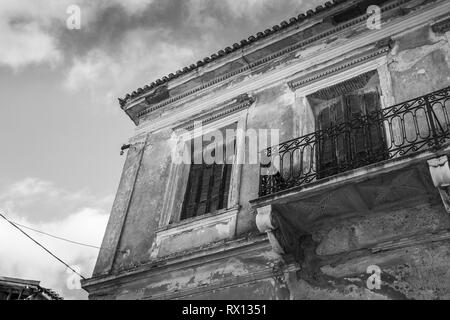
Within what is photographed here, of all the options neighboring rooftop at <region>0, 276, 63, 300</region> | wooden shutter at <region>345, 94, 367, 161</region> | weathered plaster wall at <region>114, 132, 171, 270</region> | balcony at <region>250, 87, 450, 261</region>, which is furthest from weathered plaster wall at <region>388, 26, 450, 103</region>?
neighboring rooftop at <region>0, 276, 63, 300</region>

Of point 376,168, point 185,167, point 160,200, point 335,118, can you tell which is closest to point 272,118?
point 335,118

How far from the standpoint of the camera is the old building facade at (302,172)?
5555mm

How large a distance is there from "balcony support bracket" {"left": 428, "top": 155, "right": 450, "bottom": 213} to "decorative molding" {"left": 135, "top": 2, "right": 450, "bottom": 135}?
3.50 meters

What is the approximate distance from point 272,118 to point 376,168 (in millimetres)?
3036

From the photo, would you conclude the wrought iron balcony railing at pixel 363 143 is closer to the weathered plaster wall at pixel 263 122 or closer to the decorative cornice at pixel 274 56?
the weathered plaster wall at pixel 263 122

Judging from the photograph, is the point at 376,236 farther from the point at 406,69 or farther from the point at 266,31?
the point at 266,31

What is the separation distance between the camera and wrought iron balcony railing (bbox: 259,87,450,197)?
19.6 feet

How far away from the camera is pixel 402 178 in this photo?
5477 mm

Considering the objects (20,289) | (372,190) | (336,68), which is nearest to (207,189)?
(336,68)

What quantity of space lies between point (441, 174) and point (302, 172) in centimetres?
207

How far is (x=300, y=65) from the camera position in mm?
8570

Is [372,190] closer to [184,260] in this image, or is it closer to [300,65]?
[184,260]

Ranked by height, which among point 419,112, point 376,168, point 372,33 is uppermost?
point 372,33

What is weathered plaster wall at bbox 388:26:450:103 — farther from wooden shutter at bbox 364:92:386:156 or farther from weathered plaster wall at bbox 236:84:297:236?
weathered plaster wall at bbox 236:84:297:236
